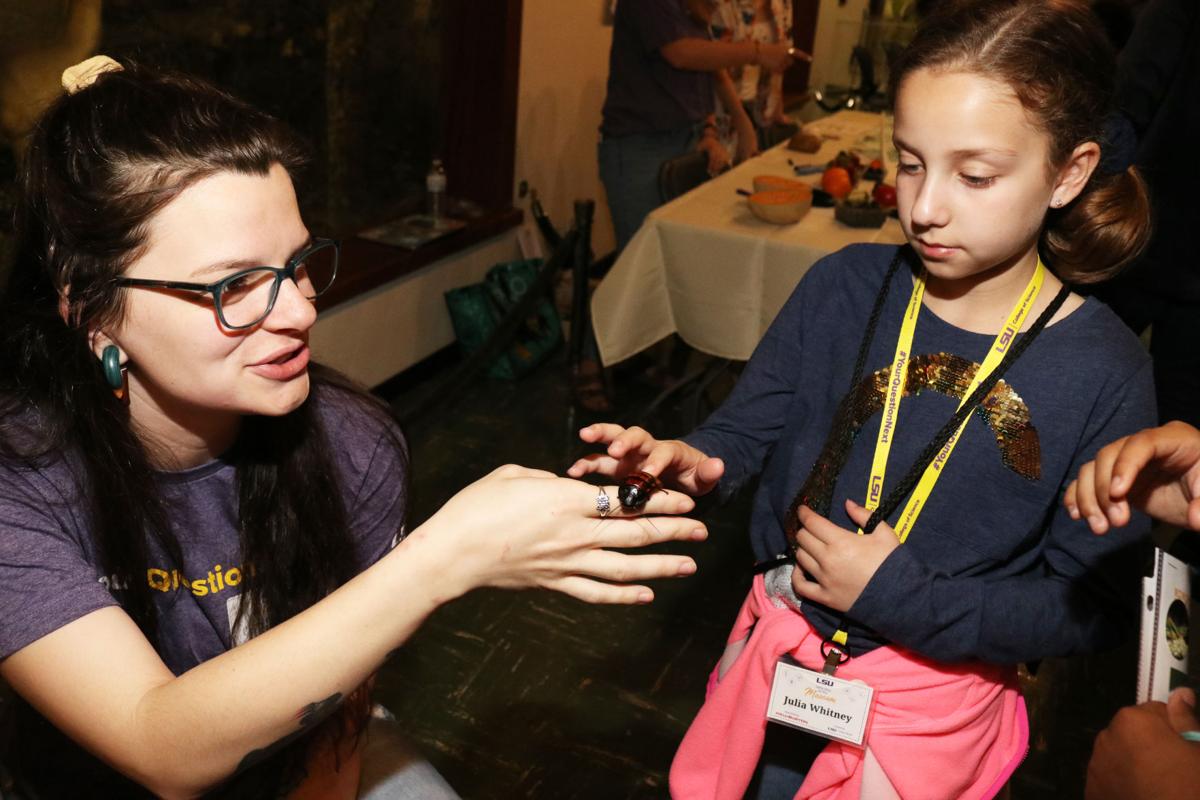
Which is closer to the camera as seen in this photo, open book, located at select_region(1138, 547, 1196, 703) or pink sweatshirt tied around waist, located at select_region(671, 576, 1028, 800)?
open book, located at select_region(1138, 547, 1196, 703)

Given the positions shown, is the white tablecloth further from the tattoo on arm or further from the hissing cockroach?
the tattoo on arm

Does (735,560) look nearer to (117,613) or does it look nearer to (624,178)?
(624,178)

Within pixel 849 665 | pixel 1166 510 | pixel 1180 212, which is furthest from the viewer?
pixel 1180 212

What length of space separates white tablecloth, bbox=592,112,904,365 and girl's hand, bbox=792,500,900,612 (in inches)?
78.8

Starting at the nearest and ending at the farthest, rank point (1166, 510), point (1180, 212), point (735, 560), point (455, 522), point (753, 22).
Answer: point (455, 522) < point (1166, 510) < point (1180, 212) < point (735, 560) < point (753, 22)

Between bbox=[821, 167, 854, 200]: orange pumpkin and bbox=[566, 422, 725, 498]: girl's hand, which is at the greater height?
bbox=[566, 422, 725, 498]: girl's hand

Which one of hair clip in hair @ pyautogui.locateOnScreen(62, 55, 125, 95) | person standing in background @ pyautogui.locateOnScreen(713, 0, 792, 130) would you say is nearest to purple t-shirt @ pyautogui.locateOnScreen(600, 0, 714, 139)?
person standing in background @ pyautogui.locateOnScreen(713, 0, 792, 130)

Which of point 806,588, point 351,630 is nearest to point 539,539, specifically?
point 351,630

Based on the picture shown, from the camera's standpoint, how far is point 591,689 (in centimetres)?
269

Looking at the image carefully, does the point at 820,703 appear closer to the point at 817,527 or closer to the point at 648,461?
the point at 817,527

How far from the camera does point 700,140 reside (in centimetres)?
429

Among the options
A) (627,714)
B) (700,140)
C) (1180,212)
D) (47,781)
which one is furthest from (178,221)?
(700,140)

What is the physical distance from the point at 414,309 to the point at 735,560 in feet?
5.88

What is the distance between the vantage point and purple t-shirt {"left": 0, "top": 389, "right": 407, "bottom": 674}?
1172mm
